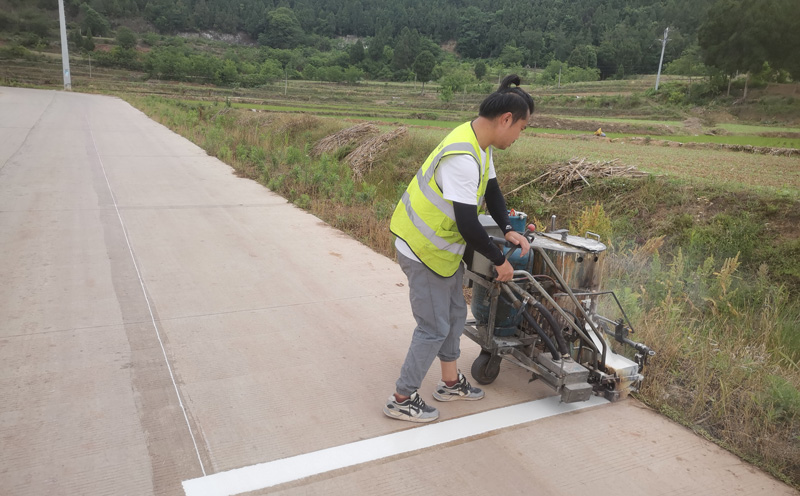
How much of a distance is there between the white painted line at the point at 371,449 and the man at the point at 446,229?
166mm

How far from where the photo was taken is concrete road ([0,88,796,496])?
9.40ft

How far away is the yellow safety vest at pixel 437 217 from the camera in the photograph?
308 centimetres

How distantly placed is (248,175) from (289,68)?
313 ft

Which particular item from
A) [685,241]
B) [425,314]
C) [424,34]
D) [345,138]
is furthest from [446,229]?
[424,34]

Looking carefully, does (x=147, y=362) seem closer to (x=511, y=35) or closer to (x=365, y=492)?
(x=365, y=492)

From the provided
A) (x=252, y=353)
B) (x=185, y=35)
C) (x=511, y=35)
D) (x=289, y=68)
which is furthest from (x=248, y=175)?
(x=185, y=35)

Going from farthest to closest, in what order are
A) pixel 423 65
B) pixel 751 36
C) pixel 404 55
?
pixel 404 55 < pixel 423 65 < pixel 751 36

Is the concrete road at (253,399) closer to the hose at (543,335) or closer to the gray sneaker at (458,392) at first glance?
the gray sneaker at (458,392)

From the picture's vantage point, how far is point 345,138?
14.6m

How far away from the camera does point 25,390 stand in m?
3.43

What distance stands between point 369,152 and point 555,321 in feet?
33.0

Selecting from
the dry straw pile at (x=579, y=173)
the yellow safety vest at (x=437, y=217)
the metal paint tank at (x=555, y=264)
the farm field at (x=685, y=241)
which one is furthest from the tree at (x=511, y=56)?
the yellow safety vest at (x=437, y=217)

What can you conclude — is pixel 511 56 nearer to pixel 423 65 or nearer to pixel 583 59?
pixel 583 59

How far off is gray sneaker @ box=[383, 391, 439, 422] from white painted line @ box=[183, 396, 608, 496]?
0.05 metres
